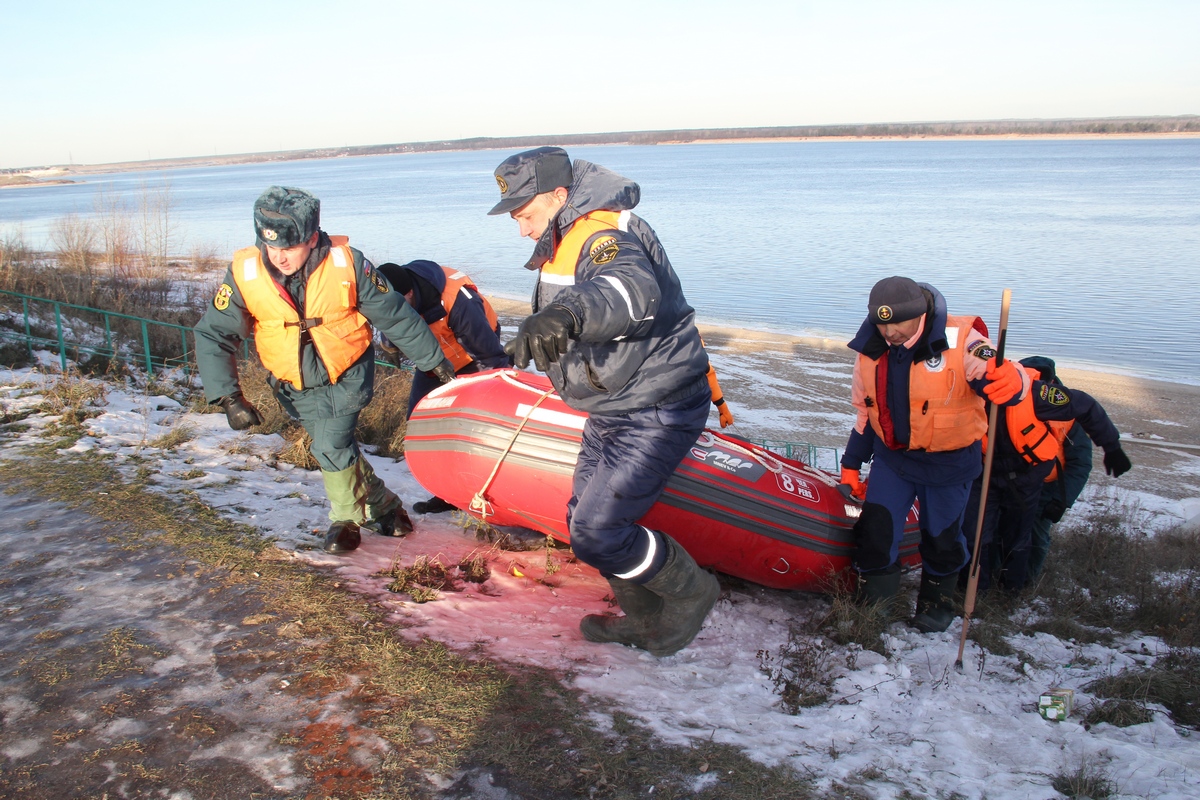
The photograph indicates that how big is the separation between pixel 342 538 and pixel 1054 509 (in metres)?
3.89

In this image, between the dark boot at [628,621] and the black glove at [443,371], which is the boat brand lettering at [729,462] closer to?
the dark boot at [628,621]

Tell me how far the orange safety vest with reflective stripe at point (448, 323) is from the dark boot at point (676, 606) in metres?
2.16

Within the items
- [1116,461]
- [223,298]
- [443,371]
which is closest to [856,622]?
[1116,461]

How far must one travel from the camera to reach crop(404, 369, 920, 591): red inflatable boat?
411 centimetres

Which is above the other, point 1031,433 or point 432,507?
point 1031,433

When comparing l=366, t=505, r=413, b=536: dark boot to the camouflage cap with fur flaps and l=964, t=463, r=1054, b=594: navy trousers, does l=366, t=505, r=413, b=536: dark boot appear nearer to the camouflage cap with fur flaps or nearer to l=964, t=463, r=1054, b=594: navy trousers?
the camouflage cap with fur flaps

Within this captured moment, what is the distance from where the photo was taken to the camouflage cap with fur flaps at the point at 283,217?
11.6ft

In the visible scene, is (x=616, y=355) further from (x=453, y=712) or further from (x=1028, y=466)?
(x=1028, y=466)

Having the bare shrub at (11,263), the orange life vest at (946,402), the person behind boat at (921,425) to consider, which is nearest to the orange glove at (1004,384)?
the person behind boat at (921,425)

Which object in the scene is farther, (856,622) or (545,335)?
(856,622)

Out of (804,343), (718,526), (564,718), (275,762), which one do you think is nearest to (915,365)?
(718,526)

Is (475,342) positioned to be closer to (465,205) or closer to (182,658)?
(182,658)

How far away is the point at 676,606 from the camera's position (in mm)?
3439

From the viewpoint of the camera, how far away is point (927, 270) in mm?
22781
